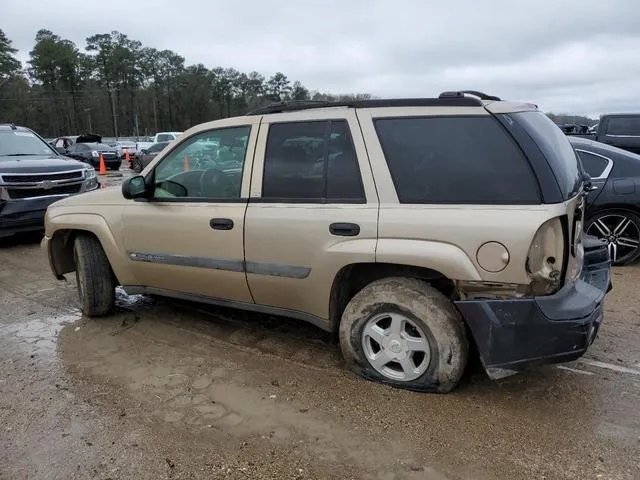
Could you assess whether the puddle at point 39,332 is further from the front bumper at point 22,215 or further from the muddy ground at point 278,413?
the front bumper at point 22,215

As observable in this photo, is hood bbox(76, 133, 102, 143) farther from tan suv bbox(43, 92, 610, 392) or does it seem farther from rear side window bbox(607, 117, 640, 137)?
tan suv bbox(43, 92, 610, 392)

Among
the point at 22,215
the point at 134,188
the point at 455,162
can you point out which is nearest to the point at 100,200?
the point at 134,188

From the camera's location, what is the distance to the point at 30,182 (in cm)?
788

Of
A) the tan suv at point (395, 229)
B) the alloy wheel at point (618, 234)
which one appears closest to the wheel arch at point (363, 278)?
the tan suv at point (395, 229)

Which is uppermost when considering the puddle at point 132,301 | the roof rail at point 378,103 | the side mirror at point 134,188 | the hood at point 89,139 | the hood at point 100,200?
the hood at point 89,139

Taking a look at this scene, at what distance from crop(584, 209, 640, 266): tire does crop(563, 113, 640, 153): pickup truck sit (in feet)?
22.0

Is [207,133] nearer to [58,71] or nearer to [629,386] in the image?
[629,386]

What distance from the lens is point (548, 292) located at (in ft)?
9.63

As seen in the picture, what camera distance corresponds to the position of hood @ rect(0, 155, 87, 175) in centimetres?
782

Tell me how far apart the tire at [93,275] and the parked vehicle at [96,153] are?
22447 millimetres

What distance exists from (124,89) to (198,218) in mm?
92761

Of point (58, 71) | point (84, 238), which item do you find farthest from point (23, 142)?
point (58, 71)

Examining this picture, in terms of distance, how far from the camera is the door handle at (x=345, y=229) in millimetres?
3242

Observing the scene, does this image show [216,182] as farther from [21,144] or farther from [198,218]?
[21,144]
